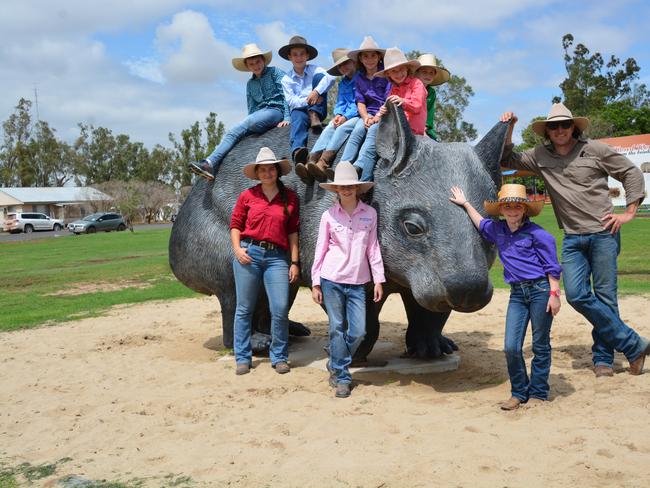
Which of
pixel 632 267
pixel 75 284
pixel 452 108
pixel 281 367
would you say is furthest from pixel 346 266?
pixel 452 108

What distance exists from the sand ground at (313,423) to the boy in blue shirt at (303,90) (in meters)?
2.35

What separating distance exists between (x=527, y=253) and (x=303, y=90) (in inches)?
117

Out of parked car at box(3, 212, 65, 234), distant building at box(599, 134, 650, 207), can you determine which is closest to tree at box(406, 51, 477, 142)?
distant building at box(599, 134, 650, 207)

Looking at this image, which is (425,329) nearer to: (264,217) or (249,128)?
(264,217)

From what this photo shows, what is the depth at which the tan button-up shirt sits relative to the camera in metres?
5.35

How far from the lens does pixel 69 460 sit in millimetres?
4168

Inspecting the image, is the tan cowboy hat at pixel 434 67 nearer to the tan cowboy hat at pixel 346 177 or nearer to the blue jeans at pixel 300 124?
the blue jeans at pixel 300 124

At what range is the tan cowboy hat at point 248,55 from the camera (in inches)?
262

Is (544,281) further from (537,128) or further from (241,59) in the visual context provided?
(241,59)

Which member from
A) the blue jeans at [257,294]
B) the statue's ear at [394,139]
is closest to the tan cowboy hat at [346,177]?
the statue's ear at [394,139]

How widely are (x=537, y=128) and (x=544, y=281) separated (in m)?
1.70

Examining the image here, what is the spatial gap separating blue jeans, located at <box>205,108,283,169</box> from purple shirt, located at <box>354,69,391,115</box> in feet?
4.16

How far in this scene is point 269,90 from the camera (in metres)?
6.80

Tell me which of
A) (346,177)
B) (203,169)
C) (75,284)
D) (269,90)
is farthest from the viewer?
(75,284)
